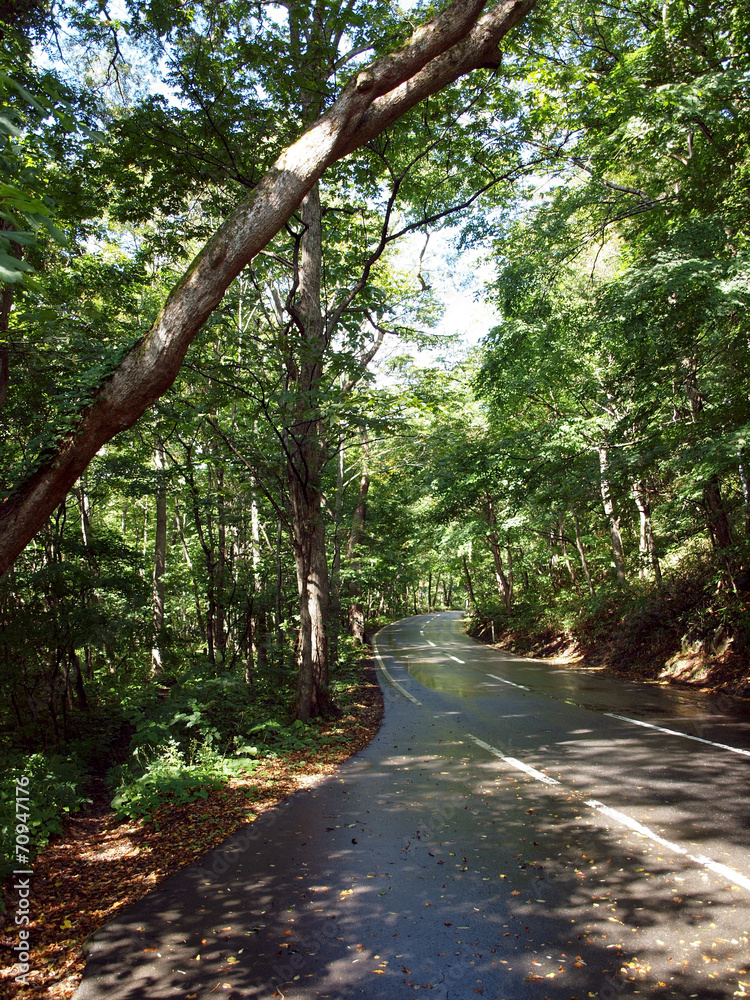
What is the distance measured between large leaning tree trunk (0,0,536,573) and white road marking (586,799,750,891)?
512cm

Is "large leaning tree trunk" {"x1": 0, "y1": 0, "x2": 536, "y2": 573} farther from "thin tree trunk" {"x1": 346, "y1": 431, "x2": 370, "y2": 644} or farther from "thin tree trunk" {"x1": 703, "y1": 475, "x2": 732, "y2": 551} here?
"thin tree trunk" {"x1": 346, "y1": 431, "x2": 370, "y2": 644}

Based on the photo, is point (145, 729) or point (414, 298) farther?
point (414, 298)

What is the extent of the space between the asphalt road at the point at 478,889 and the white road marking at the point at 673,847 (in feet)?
0.05

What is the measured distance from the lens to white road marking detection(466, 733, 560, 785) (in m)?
6.30

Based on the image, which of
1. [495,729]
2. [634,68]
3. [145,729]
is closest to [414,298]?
[634,68]

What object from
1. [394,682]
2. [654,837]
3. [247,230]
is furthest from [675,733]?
[394,682]

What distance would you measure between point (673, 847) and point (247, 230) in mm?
5719

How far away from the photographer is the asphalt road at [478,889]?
3.05m

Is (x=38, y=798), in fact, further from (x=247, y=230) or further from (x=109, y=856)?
(x=247, y=230)

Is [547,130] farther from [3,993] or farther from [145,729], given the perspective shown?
[3,993]

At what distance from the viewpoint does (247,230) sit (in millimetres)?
4395

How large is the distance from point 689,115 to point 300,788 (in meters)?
11.7

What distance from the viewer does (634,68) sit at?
32.9 ft

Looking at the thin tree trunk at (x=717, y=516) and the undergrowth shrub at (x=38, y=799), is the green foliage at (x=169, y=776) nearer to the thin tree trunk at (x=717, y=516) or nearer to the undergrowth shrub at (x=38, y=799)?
the undergrowth shrub at (x=38, y=799)
